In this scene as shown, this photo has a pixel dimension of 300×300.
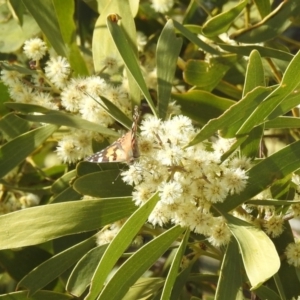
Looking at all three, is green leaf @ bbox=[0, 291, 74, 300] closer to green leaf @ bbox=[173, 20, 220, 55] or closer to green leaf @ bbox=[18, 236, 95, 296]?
green leaf @ bbox=[18, 236, 95, 296]

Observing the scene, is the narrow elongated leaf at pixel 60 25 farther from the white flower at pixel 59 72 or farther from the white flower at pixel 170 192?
the white flower at pixel 170 192

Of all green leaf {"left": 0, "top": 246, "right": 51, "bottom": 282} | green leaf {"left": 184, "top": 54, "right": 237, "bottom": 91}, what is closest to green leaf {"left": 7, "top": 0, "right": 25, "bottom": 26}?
green leaf {"left": 184, "top": 54, "right": 237, "bottom": 91}

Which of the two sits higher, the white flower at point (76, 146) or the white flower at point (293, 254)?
the white flower at point (76, 146)

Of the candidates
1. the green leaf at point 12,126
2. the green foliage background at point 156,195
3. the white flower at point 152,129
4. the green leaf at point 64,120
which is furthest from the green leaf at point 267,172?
the green leaf at point 12,126

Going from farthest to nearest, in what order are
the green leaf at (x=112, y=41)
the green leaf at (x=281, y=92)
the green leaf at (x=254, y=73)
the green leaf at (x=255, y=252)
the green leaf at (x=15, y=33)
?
1. the green leaf at (x=15, y=33)
2. the green leaf at (x=112, y=41)
3. the green leaf at (x=254, y=73)
4. the green leaf at (x=281, y=92)
5. the green leaf at (x=255, y=252)

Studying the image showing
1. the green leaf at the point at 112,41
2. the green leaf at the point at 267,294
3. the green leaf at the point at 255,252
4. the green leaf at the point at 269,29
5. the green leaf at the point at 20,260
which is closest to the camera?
the green leaf at the point at 255,252

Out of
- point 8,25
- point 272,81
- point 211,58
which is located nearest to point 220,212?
point 211,58

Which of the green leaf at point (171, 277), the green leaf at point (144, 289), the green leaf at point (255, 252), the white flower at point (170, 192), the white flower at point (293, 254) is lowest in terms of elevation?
the green leaf at point (144, 289)

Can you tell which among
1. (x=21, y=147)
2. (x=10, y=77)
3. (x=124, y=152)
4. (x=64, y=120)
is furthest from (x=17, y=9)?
(x=124, y=152)

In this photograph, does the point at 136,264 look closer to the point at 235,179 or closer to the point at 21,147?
the point at 235,179

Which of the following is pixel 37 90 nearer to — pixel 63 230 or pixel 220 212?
pixel 63 230
